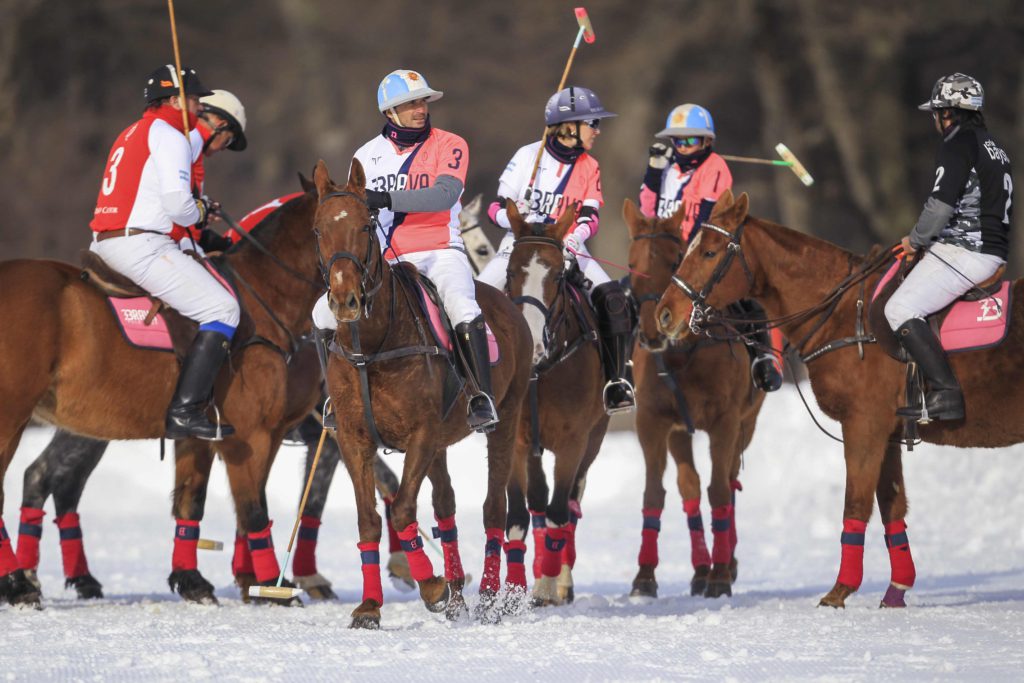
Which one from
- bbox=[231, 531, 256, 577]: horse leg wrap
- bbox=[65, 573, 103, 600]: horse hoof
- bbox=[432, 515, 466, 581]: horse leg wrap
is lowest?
bbox=[65, 573, 103, 600]: horse hoof

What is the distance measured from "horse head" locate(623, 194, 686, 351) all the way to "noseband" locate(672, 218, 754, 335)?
102 centimetres

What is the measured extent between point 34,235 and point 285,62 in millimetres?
5428

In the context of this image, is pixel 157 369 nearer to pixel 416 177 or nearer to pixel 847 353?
pixel 416 177

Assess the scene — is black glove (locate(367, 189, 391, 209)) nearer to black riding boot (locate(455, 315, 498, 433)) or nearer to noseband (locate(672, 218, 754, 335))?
black riding boot (locate(455, 315, 498, 433))

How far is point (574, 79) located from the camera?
26984 mm

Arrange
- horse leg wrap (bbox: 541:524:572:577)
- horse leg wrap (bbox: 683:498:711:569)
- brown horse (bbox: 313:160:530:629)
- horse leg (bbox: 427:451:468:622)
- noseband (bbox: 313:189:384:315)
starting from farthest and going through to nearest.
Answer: horse leg wrap (bbox: 683:498:711:569) < horse leg wrap (bbox: 541:524:572:577) < horse leg (bbox: 427:451:468:622) < brown horse (bbox: 313:160:530:629) < noseband (bbox: 313:189:384:315)

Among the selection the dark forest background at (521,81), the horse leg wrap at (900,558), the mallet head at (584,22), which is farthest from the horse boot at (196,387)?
the dark forest background at (521,81)

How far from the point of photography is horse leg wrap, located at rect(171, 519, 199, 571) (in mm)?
10984

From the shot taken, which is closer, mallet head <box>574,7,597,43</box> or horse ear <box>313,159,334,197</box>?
horse ear <box>313,159,334,197</box>

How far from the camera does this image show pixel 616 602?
439 inches

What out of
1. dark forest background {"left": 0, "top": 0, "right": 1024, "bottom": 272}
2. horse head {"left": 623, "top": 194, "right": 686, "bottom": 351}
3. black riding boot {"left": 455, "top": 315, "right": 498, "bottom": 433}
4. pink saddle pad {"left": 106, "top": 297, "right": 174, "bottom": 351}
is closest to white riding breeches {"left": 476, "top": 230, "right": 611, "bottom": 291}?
horse head {"left": 623, "top": 194, "right": 686, "bottom": 351}

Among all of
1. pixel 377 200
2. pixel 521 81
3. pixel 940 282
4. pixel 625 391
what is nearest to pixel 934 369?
pixel 940 282

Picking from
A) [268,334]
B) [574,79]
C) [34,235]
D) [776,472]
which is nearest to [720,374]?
[268,334]

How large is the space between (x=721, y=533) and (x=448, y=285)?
3.29 m
